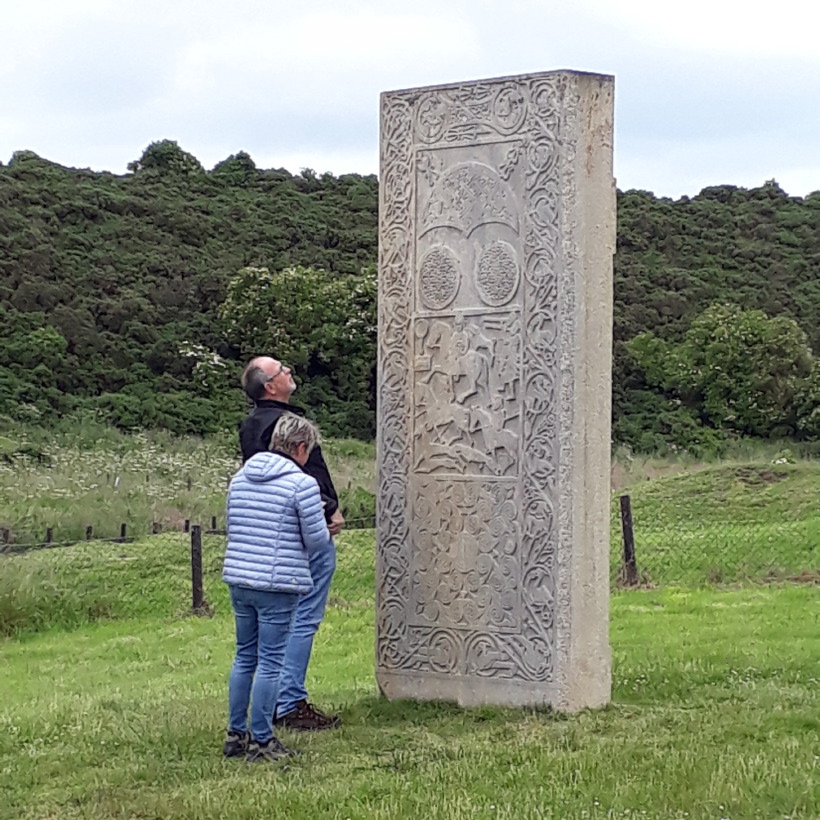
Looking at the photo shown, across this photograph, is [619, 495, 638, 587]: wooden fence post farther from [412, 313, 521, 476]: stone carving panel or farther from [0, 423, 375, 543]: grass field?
[412, 313, 521, 476]: stone carving panel

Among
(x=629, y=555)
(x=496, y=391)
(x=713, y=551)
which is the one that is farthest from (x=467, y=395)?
(x=713, y=551)

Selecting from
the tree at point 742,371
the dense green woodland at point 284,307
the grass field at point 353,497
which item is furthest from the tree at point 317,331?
the tree at point 742,371

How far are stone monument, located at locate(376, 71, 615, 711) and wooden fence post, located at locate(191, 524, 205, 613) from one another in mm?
4939

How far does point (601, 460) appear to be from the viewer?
738 cm

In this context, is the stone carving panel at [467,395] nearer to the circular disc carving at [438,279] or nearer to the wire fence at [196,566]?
the circular disc carving at [438,279]

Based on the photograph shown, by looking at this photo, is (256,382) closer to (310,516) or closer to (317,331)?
(310,516)

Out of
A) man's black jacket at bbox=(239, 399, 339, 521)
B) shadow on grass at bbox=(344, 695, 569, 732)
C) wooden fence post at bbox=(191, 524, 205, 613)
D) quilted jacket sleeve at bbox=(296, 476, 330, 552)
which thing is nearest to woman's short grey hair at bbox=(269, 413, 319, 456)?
quilted jacket sleeve at bbox=(296, 476, 330, 552)

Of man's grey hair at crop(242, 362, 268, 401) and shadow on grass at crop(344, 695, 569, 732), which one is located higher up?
man's grey hair at crop(242, 362, 268, 401)

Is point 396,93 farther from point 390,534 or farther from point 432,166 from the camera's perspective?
point 390,534

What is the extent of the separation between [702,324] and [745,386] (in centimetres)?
141

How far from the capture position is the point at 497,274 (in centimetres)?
754

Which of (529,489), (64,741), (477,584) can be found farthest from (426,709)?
(64,741)

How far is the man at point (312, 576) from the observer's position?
707cm

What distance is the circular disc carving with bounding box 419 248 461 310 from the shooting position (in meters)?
7.72
